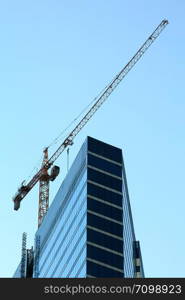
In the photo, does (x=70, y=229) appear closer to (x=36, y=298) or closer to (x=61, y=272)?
(x=61, y=272)

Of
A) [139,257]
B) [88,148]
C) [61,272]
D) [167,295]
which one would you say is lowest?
[167,295]

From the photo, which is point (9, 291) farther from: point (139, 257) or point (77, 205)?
point (139, 257)

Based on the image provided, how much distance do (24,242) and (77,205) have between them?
15.2 m

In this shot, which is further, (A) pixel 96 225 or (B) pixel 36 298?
(A) pixel 96 225

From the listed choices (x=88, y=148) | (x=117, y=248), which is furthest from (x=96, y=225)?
(x=88, y=148)

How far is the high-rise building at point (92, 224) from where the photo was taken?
5551 inches

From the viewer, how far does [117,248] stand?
14538 centimetres

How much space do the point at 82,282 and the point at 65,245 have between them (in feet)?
400

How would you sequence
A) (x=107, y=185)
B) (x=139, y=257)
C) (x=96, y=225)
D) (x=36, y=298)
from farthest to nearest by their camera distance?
(x=139, y=257) → (x=107, y=185) → (x=96, y=225) → (x=36, y=298)

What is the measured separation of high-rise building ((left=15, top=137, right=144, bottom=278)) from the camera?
141000 mm

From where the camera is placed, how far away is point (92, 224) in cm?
14438

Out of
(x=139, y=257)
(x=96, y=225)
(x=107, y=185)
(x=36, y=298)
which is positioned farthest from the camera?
(x=139, y=257)

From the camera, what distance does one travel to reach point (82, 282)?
3081 centimetres

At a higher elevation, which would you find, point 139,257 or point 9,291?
point 139,257
